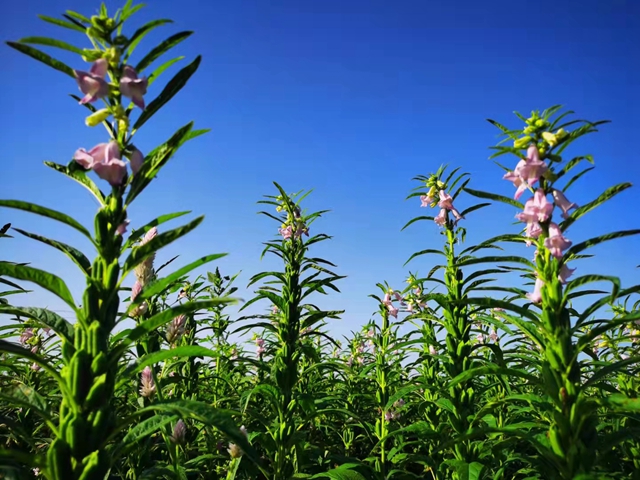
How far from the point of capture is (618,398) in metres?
2.01

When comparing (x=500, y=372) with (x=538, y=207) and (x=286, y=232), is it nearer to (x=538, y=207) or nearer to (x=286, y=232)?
(x=538, y=207)

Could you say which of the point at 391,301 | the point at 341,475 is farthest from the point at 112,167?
the point at 391,301

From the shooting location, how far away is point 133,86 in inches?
70.1

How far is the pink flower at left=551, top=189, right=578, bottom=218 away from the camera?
2.48 meters

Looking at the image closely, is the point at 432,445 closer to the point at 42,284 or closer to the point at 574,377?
the point at 574,377

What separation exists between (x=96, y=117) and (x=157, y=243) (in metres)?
0.67

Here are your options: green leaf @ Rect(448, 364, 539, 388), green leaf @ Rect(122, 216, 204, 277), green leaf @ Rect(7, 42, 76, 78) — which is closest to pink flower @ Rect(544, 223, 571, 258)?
green leaf @ Rect(448, 364, 539, 388)

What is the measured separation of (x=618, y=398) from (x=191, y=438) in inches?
179

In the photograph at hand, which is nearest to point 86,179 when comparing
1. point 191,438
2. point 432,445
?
point 191,438

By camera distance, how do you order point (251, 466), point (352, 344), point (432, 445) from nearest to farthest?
1. point (251, 466)
2. point (432, 445)
3. point (352, 344)

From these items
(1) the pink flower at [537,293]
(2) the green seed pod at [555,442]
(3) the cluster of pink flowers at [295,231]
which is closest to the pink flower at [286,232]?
(3) the cluster of pink flowers at [295,231]

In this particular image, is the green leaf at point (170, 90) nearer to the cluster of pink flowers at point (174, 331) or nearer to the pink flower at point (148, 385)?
the cluster of pink flowers at point (174, 331)

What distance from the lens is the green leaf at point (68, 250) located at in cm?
178

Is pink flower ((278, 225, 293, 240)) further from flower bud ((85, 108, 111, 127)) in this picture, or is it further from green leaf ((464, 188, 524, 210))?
flower bud ((85, 108, 111, 127))
